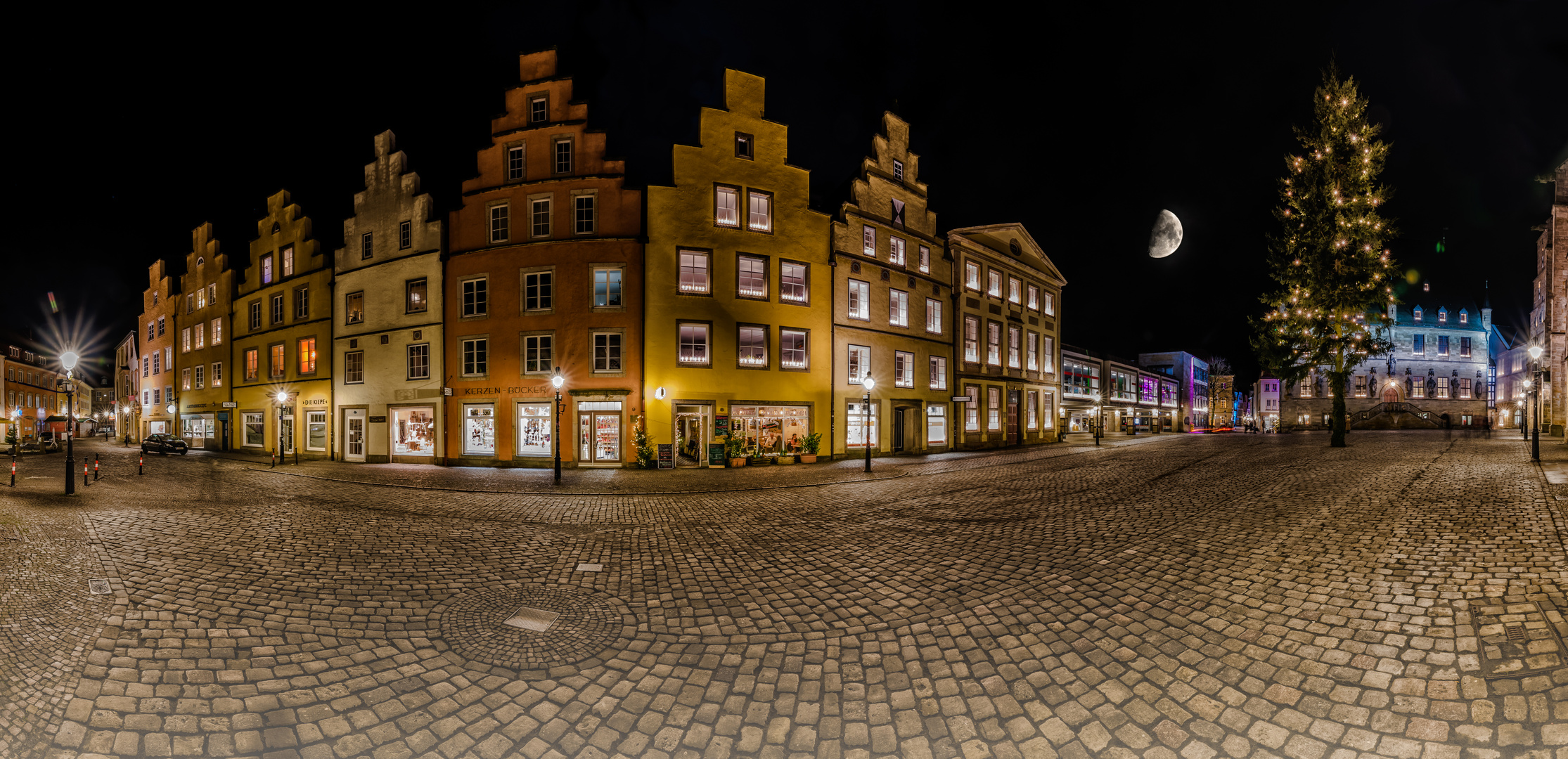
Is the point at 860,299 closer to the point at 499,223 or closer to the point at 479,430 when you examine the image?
the point at 499,223

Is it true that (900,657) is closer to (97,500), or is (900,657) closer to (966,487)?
(966,487)

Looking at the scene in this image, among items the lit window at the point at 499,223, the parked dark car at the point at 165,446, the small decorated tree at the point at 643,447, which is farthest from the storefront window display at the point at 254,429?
the small decorated tree at the point at 643,447

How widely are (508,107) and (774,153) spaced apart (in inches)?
445

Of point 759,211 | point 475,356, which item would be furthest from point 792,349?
point 475,356

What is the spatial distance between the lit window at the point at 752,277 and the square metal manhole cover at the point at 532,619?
1961 cm

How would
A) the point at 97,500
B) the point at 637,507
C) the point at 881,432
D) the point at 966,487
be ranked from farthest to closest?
1. the point at 881,432
2. the point at 966,487
3. the point at 97,500
4. the point at 637,507

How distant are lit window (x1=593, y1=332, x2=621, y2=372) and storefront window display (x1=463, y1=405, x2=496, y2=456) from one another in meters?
5.12

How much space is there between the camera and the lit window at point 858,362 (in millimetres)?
27625

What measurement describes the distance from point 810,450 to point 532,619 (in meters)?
19.8

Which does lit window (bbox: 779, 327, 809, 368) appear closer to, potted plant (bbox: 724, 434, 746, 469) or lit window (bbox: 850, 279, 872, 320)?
lit window (bbox: 850, 279, 872, 320)

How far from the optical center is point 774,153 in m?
25.6

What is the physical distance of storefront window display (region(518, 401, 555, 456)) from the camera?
944 inches

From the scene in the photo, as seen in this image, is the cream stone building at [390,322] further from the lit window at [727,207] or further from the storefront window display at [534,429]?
the lit window at [727,207]

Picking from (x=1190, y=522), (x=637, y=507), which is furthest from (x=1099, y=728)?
(x=637, y=507)
